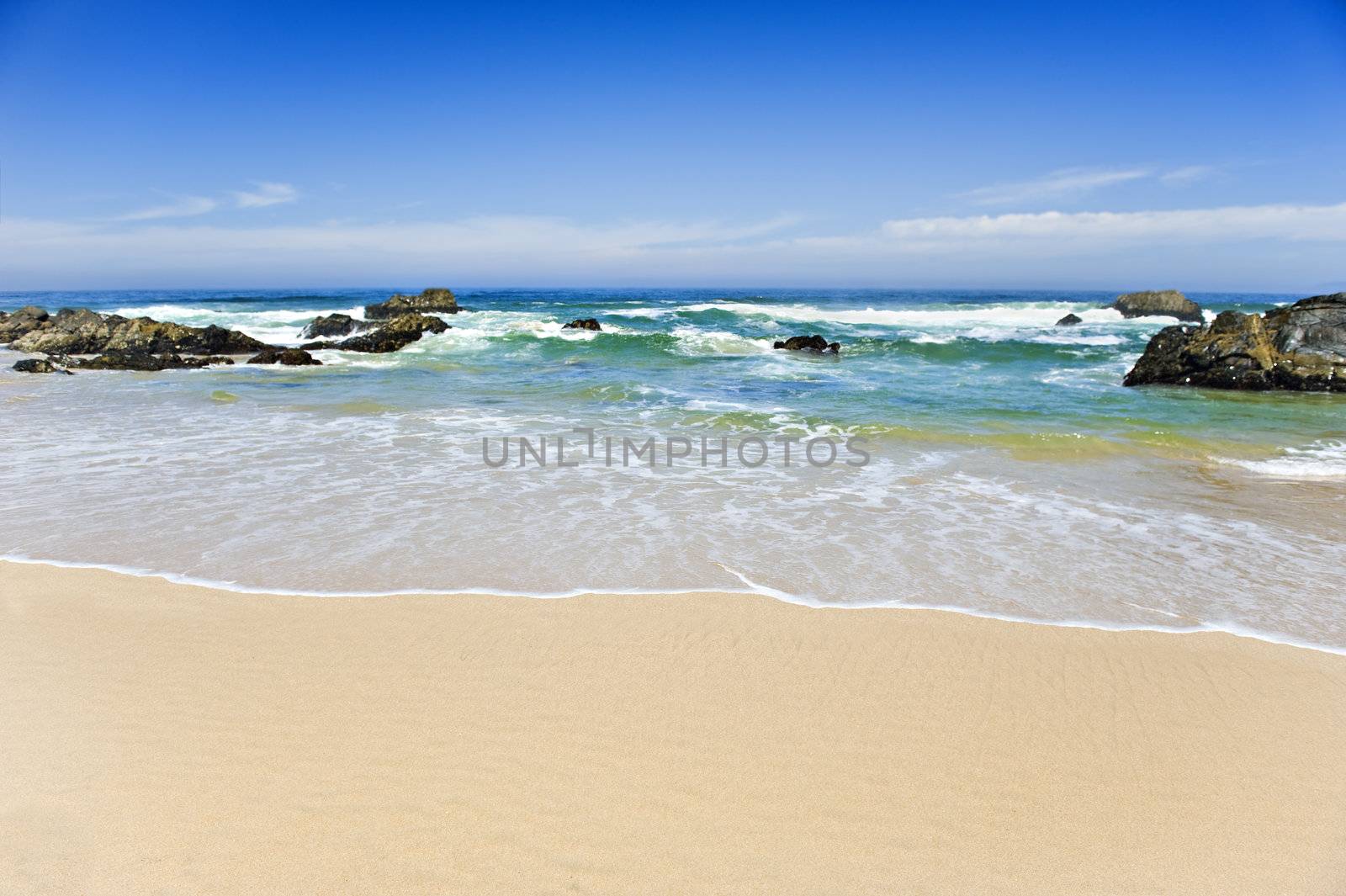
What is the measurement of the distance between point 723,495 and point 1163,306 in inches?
1654

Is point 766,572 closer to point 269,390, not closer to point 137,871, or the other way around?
point 137,871

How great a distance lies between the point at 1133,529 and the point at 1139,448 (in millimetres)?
3772

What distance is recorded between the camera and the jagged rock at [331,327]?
26.2 metres

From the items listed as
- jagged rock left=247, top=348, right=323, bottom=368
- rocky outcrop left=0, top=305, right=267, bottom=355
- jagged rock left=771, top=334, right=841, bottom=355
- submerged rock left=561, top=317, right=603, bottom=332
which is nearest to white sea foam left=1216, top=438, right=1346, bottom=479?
jagged rock left=771, top=334, right=841, bottom=355

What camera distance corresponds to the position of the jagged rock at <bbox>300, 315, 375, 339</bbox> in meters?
26.2

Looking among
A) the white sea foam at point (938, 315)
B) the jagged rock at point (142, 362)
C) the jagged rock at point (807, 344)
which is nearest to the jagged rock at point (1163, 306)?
the white sea foam at point (938, 315)

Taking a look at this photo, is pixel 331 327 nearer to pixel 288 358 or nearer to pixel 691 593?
pixel 288 358

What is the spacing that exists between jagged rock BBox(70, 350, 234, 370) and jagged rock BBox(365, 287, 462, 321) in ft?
41.0

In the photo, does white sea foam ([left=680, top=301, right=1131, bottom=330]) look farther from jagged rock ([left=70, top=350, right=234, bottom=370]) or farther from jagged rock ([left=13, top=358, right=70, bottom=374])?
jagged rock ([left=13, top=358, right=70, bottom=374])

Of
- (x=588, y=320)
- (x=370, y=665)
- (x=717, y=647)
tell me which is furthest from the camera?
(x=588, y=320)

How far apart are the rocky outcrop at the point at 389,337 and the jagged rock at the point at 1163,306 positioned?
3560cm

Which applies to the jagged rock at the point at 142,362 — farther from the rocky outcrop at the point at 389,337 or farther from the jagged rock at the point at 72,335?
the rocky outcrop at the point at 389,337

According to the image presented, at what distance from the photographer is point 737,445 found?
884 cm

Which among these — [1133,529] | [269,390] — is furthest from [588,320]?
[1133,529]
